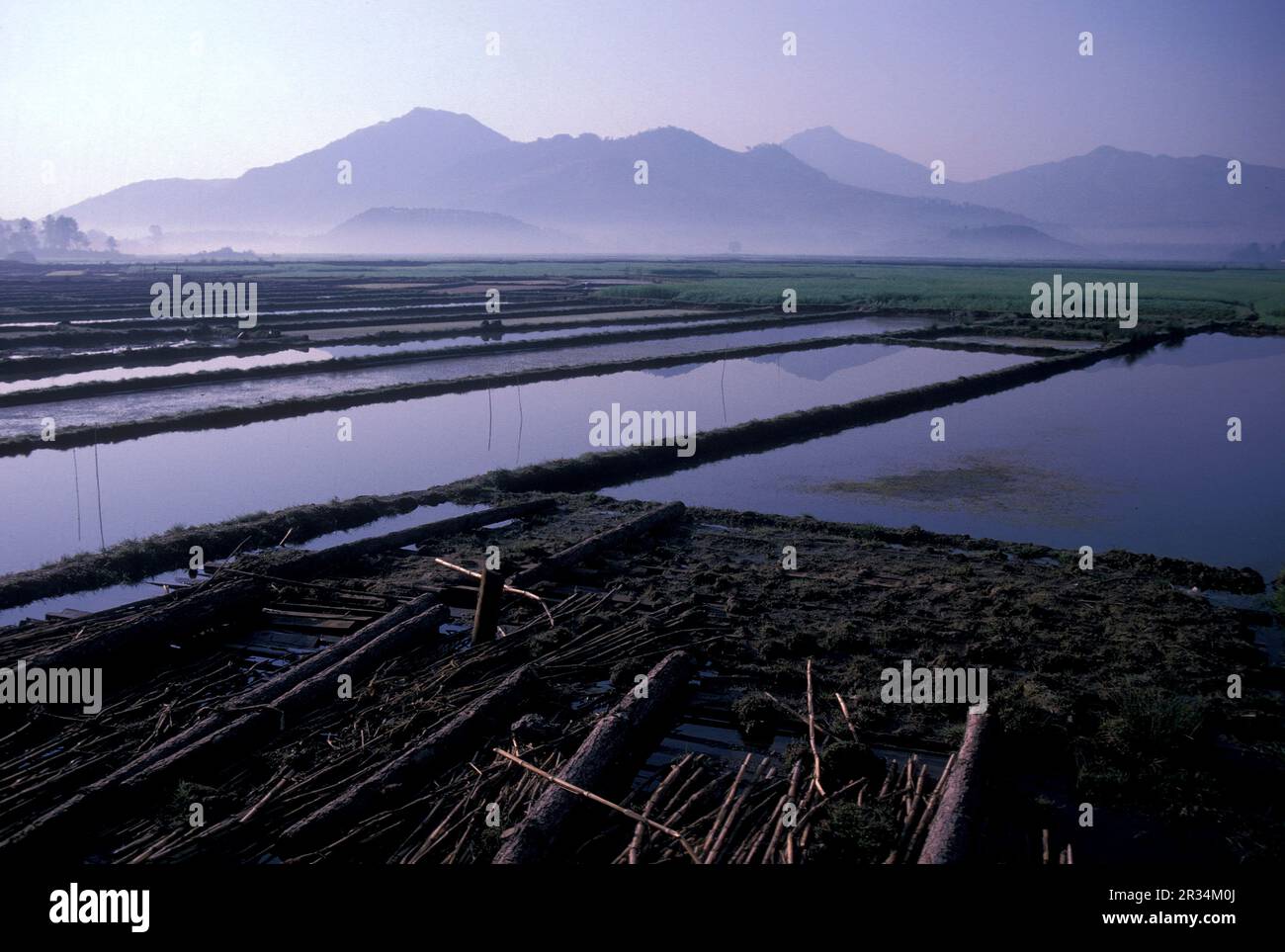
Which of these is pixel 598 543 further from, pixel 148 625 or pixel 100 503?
pixel 100 503

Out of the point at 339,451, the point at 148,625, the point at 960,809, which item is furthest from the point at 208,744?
the point at 339,451

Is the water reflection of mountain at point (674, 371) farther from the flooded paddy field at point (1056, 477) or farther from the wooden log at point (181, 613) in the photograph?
the wooden log at point (181, 613)

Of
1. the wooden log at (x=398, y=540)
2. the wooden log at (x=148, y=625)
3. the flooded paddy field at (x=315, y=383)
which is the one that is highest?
the flooded paddy field at (x=315, y=383)

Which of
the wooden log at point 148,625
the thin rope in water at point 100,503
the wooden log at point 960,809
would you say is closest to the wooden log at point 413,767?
the wooden log at point 960,809
